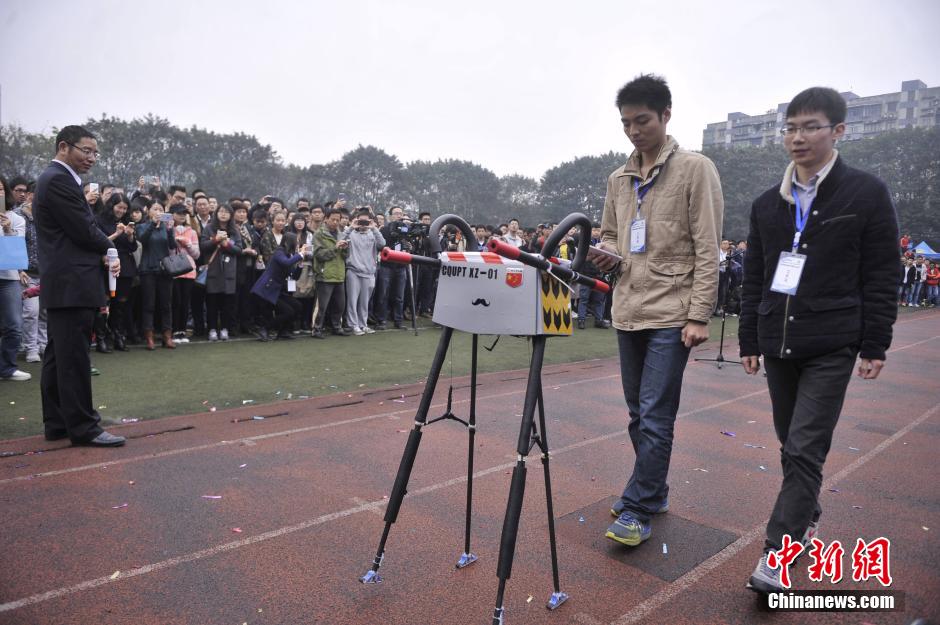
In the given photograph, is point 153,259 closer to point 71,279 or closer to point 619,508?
point 71,279

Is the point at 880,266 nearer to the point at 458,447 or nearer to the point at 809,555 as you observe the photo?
the point at 809,555

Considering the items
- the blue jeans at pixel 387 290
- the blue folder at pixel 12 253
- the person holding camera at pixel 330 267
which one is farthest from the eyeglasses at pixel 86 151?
the blue jeans at pixel 387 290

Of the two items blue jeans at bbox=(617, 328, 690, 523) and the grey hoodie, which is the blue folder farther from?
blue jeans at bbox=(617, 328, 690, 523)

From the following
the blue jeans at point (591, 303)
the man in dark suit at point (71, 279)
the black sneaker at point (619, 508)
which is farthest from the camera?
the blue jeans at point (591, 303)

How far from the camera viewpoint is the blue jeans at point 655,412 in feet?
10.2

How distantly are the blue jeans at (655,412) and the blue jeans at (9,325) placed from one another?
20.5 ft

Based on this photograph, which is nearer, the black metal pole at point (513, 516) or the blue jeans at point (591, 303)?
the black metal pole at point (513, 516)

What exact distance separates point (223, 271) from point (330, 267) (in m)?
1.66

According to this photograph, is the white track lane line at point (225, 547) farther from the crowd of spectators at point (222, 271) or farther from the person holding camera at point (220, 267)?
the person holding camera at point (220, 267)

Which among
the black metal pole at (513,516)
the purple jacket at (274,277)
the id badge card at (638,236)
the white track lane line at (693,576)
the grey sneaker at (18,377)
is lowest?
the white track lane line at (693,576)

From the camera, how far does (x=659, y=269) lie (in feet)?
10.3

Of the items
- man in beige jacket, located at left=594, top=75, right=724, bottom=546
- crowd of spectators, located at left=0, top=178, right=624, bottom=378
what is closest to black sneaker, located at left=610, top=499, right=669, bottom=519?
man in beige jacket, located at left=594, top=75, right=724, bottom=546

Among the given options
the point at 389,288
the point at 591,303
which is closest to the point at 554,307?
the point at 389,288

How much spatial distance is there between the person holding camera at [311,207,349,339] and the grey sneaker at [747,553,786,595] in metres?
8.31
